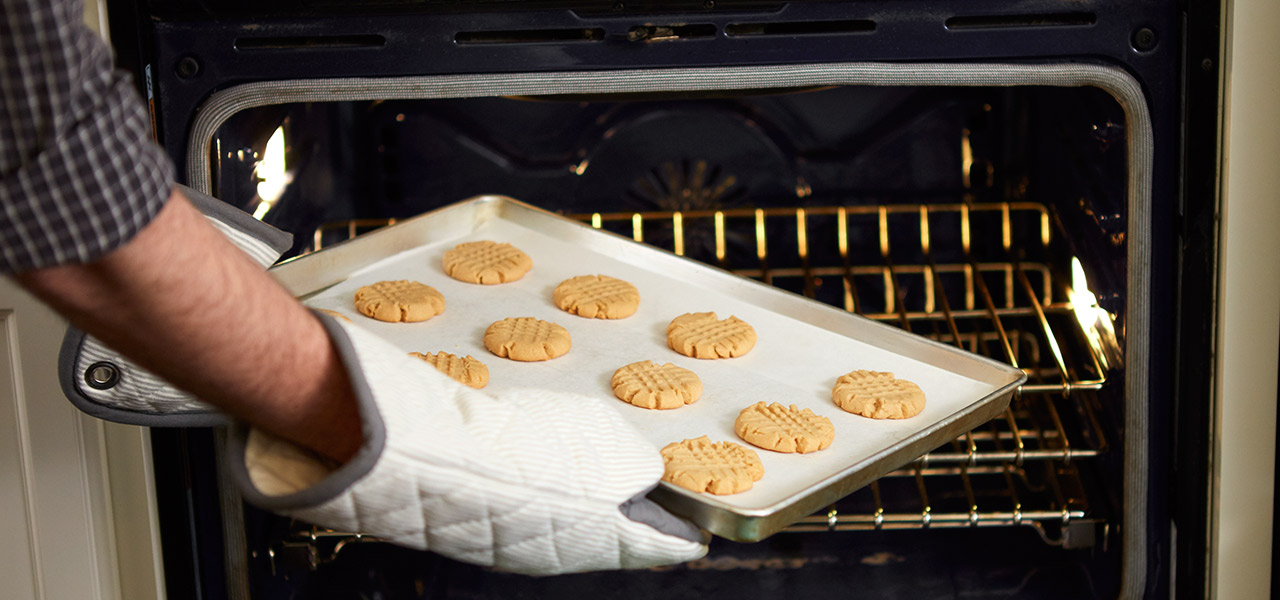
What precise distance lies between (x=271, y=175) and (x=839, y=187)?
826 mm

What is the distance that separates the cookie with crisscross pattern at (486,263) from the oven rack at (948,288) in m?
0.20

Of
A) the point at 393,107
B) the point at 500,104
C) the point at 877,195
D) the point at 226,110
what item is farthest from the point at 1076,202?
the point at 226,110

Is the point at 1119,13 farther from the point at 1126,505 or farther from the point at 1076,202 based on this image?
the point at 1126,505

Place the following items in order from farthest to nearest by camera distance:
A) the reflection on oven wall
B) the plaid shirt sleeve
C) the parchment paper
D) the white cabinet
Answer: the reflection on oven wall < the white cabinet < the parchment paper < the plaid shirt sleeve

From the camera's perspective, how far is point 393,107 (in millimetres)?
1613

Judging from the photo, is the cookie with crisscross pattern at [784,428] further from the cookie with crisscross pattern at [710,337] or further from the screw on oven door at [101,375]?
the screw on oven door at [101,375]

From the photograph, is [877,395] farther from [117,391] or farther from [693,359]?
[117,391]

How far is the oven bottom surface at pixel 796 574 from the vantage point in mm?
1473

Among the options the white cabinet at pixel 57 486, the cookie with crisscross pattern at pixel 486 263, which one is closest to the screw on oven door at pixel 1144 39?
the cookie with crisscross pattern at pixel 486 263

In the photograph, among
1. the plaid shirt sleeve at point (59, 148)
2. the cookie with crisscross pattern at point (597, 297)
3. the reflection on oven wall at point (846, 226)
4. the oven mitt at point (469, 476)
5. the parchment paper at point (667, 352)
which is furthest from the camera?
the reflection on oven wall at point (846, 226)

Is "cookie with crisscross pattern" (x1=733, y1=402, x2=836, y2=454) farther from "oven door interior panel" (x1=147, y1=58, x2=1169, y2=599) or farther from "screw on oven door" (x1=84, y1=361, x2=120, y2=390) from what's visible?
"screw on oven door" (x1=84, y1=361, x2=120, y2=390)

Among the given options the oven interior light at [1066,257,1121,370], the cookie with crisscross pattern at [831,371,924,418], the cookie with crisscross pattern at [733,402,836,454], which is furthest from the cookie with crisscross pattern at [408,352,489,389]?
the oven interior light at [1066,257,1121,370]

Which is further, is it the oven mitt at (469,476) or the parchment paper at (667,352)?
the parchment paper at (667,352)

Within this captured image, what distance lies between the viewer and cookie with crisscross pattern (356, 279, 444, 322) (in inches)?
50.8
